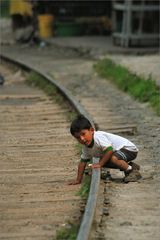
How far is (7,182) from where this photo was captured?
7445 millimetres

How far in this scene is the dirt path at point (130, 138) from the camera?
5.82 meters

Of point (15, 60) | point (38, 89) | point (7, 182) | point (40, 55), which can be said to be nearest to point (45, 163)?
point (7, 182)

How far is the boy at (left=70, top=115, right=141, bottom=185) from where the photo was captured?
22.5 feet

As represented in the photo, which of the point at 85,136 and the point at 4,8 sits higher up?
the point at 85,136

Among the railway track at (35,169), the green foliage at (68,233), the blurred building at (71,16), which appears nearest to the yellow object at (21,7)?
the blurred building at (71,16)

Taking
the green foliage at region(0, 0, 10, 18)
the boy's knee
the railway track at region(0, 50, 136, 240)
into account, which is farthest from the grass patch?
the green foliage at region(0, 0, 10, 18)

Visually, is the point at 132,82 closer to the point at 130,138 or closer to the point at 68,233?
the point at 130,138

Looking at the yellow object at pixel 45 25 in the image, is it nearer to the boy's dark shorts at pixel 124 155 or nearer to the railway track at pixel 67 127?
the railway track at pixel 67 127

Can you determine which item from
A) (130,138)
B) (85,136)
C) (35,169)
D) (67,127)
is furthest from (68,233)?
(67,127)

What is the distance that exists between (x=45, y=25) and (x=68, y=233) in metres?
20.0

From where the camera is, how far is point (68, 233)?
555cm

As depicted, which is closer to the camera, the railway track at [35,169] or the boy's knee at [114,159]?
the railway track at [35,169]

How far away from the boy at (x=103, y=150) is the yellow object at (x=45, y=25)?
17864 millimetres

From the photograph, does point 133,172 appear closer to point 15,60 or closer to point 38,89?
point 38,89
